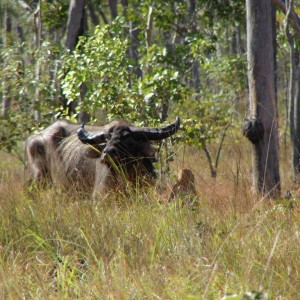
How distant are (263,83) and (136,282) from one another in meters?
4.18

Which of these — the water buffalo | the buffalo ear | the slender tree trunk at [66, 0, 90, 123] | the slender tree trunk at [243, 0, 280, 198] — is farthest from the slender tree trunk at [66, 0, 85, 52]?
the slender tree trunk at [243, 0, 280, 198]

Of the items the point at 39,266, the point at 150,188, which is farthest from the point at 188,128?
the point at 39,266

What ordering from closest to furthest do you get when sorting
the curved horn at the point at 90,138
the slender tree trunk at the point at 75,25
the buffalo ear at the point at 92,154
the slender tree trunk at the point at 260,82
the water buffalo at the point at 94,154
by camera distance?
the slender tree trunk at the point at 260,82 → the water buffalo at the point at 94,154 → the curved horn at the point at 90,138 → the buffalo ear at the point at 92,154 → the slender tree trunk at the point at 75,25

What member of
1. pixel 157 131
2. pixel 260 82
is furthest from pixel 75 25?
pixel 260 82

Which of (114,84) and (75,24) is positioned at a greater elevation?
(75,24)

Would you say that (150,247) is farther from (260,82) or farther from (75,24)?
(75,24)

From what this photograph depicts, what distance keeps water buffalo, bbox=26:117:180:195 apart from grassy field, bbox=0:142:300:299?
115cm

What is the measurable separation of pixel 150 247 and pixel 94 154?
4273mm

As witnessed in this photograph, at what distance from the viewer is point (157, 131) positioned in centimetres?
886

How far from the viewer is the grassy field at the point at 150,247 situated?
4.64 meters

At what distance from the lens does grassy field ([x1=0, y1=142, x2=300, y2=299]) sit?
464 cm

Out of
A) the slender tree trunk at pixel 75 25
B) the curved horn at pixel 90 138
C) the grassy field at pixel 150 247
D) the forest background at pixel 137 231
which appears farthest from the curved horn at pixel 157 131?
the slender tree trunk at pixel 75 25

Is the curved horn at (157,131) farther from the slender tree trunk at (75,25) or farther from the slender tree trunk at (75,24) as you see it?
the slender tree trunk at (75,24)

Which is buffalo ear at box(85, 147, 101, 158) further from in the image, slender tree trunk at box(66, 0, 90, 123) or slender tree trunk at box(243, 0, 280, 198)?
slender tree trunk at box(66, 0, 90, 123)
